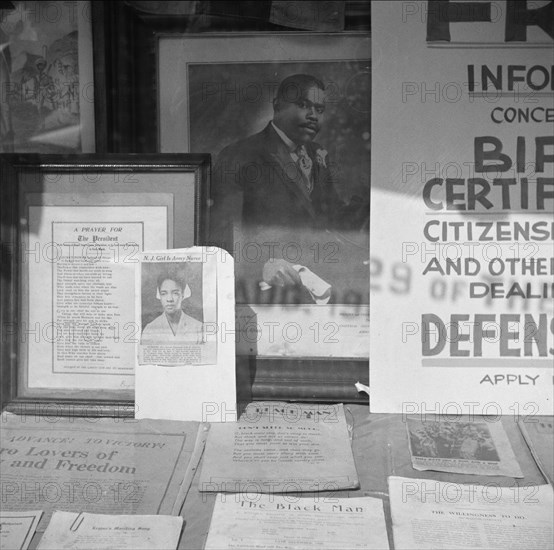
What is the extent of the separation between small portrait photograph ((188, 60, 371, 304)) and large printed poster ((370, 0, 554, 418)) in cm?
7

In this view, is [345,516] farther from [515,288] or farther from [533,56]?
[533,56]

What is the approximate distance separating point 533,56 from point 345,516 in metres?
0.88

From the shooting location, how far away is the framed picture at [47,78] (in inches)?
52.0

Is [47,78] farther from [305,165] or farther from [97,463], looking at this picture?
[97,463]

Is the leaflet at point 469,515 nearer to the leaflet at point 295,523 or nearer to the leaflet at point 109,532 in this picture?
the leaflet at point 295,523

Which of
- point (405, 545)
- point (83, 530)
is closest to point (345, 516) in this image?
point (405, 545)

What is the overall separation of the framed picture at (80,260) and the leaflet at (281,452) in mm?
235

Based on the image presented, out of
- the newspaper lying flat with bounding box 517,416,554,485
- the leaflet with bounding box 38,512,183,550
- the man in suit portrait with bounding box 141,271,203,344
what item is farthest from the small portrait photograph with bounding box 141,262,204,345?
the newspaper lying flat with bounding box 517,416,554,485

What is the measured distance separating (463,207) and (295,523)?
2.16 ft

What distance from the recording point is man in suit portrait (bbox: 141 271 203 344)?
1221 mm

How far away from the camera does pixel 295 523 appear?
94cm

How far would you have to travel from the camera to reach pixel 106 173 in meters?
1.26

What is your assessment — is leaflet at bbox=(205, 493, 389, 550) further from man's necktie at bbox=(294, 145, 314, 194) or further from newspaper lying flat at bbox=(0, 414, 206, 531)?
man's necktie at bbox=(294, 145, 314, 194)

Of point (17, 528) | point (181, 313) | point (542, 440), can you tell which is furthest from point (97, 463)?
point (542, 440)
